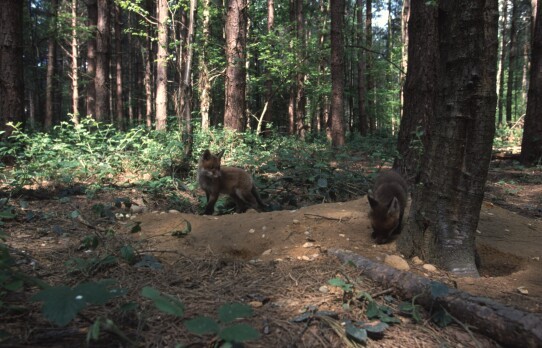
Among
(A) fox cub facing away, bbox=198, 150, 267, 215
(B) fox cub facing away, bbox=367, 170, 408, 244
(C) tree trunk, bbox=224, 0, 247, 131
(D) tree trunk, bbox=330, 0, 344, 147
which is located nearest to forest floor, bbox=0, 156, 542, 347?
(B) fox cub facing away, bbox=367, 170, 408, 244

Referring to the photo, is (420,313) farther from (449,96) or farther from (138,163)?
(138,163)

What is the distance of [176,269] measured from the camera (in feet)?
10.8

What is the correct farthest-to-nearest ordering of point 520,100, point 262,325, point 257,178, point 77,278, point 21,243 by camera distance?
point 520,100
point 257,178
point 21,243
point 77,278
point 262,325

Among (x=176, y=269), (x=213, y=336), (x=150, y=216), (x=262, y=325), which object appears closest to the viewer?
(x=213, y=336)

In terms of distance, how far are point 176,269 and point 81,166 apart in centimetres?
605

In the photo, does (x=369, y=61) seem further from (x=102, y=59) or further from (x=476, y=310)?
(x=476, y=310)

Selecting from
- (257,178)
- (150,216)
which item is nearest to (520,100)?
(257,178)

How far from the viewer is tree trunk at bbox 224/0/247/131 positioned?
11711 millimetres

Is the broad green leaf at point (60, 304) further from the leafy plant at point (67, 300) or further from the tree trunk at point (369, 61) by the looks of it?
the tree trunk at point (369, 61)

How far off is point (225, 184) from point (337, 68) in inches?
375

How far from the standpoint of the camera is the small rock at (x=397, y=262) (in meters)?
3.35

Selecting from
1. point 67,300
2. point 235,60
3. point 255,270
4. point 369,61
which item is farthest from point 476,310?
point 369,61

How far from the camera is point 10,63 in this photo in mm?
8797

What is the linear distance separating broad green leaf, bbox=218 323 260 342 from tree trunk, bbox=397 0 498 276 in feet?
8.05
